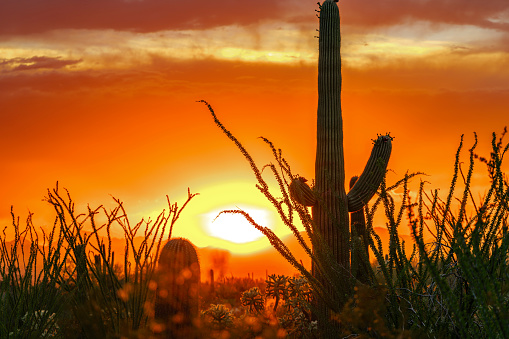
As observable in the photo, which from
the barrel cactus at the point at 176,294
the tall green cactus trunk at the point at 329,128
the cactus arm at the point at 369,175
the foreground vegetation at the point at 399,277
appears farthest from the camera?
the cactus arm at the point at 369,175

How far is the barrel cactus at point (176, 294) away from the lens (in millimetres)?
5312

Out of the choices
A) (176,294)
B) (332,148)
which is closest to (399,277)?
(176,294)

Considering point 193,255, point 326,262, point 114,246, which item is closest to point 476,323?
point 326,262

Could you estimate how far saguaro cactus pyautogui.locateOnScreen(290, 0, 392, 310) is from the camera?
8.77 meters

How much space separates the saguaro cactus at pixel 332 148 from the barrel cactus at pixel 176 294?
11.8 ft

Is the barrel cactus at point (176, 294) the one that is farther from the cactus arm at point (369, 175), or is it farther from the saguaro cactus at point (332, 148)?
the cactus arm at point (369, 175)

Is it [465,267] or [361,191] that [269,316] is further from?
[465,267]

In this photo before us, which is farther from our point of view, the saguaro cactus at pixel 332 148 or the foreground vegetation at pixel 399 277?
the saguaro cactus at pixel 332 148

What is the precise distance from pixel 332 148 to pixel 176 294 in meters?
4.61

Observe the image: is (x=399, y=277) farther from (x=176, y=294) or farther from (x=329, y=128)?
(x=329, y=128)

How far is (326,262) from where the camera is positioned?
3189 millimetres

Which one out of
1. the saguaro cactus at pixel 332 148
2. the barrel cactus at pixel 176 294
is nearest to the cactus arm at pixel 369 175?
the saguaro cactus at pixel 332 148

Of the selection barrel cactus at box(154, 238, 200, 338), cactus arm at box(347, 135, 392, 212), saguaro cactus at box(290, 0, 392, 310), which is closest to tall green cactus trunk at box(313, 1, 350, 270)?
saguaro cactus at box(290, 0, 392, 310)

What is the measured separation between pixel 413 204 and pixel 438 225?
0.79 ft
